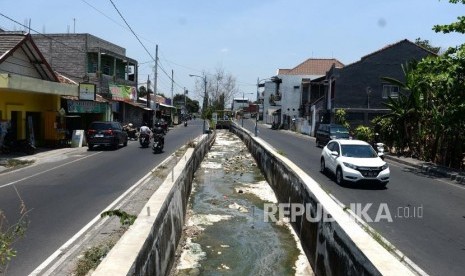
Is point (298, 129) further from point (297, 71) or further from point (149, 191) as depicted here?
point (149, 191)

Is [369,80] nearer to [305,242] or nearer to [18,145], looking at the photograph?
[18,145]

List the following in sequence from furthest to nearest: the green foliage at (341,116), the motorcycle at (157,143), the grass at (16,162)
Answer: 1. the green foliage at (341,116)
2. the motorcycle at (157,143)
3. the grass at (16,162)

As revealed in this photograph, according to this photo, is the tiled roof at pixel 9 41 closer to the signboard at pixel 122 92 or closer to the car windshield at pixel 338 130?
the signboard at pixel 122 92

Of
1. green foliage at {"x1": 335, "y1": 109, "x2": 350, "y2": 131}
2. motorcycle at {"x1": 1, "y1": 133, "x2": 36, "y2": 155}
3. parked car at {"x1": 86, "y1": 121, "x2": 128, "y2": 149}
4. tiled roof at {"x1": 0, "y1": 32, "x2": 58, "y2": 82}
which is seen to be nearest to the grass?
motorcycle at {"x1": 1, "y1": 133, "x2": 36, "y2": 155}

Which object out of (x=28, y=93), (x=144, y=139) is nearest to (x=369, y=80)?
(x=144, y=139)

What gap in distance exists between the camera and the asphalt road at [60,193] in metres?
7.79

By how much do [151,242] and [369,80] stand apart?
151 ft

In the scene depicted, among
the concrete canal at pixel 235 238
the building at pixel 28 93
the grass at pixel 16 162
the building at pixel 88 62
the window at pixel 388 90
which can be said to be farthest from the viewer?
the window at pixel 388 90

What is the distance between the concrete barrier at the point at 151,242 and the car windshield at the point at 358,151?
839cm

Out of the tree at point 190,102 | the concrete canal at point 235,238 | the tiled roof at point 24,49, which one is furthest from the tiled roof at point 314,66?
the tree at point 190,102

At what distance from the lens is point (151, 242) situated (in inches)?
233

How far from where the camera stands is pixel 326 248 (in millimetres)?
6598

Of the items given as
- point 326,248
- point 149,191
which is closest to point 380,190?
point 149,191

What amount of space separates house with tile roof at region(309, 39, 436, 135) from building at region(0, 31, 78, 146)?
2923 cm
